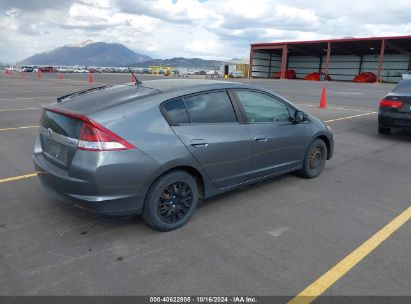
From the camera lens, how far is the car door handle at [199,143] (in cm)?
373

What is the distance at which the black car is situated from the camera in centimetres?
809

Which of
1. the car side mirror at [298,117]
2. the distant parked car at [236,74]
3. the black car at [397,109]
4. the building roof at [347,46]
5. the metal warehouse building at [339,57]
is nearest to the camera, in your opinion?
the car side mirror at [298,117]

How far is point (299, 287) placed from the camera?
2838 mm

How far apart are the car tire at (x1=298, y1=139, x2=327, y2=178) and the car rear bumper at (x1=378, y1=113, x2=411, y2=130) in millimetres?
3660

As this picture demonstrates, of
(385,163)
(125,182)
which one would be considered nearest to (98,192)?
(125,182)

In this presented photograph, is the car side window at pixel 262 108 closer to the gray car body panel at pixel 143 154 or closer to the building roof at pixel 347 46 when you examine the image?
the gray car body panel at pixel 143 154

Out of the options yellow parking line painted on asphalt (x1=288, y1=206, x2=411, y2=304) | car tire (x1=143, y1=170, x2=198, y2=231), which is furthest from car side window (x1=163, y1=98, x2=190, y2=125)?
yellow parking line painted on asphalt (x1=288, y1=206, x2=411, y2=304)

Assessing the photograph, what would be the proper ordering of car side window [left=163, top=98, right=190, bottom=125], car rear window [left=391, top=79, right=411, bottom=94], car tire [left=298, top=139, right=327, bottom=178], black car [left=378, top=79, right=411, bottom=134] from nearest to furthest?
car side window [left=163, top=98, right=190, bottom=125] → car tire [left=298, top=139, right=327, bottom=178] → black car [left=378, top=79, right=411, bottom=134] → car rear window [left=391, top=79, right=411, bottom=94]

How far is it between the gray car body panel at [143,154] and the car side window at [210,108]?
0.24 ft

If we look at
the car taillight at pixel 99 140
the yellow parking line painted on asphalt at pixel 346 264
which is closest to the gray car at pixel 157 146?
the car taillight at pixel 99 140

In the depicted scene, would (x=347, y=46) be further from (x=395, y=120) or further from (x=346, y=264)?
(x=346, y=264)

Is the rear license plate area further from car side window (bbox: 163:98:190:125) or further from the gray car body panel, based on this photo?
car side window (bbox: 163:98:190:125)

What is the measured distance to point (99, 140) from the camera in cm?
325

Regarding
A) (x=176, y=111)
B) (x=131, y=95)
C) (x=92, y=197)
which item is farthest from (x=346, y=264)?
(x=131, y=95)
